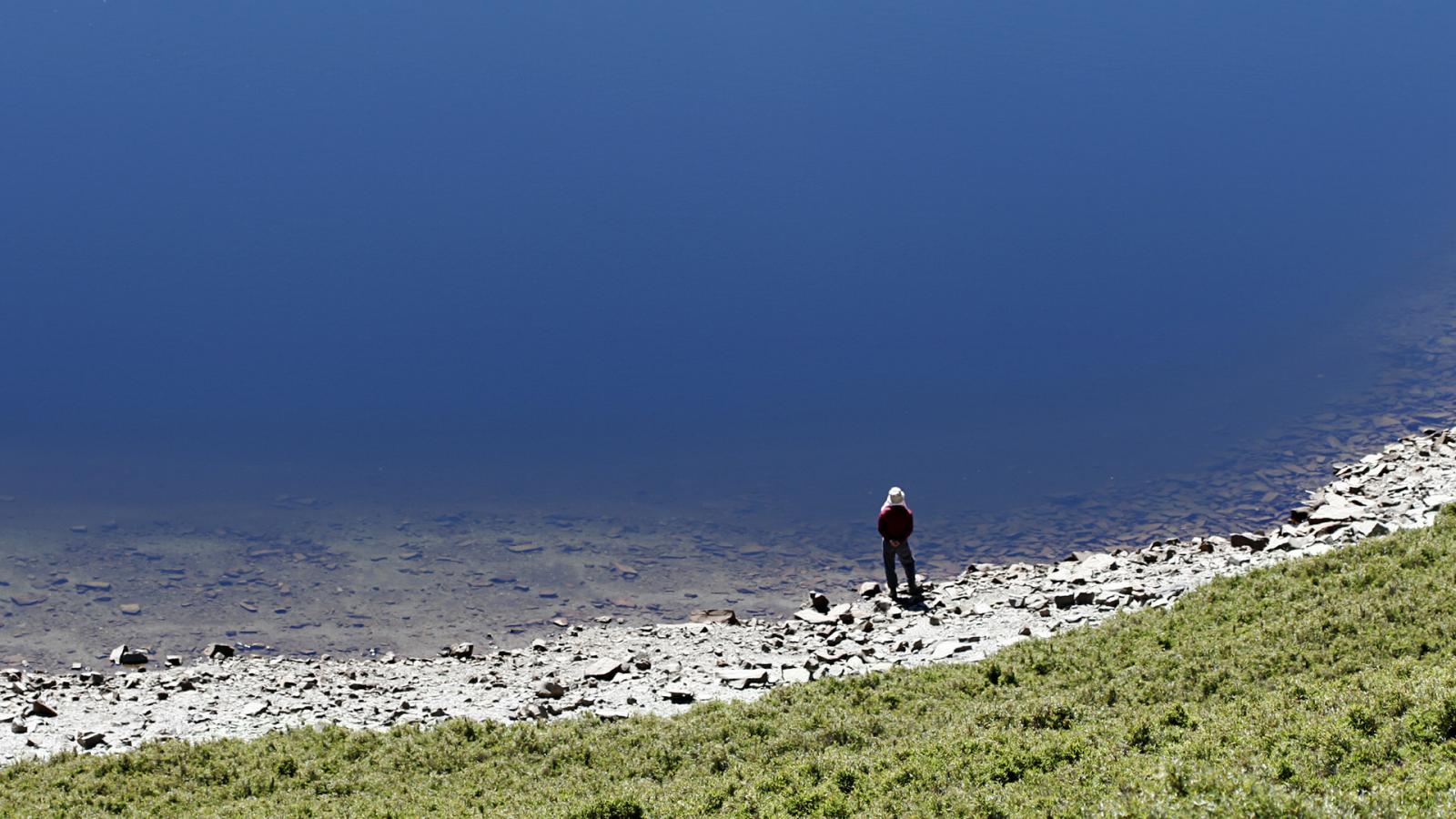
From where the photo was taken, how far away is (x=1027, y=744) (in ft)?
42.8

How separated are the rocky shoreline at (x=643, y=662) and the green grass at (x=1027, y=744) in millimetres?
1440

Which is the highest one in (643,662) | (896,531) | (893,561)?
(896,531)

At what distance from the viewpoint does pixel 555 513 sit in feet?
A: 108

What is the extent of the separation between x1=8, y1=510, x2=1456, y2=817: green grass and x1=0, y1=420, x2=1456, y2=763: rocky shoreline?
144 cm

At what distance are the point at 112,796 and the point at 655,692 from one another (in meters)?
7.63

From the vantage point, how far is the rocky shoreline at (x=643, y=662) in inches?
747

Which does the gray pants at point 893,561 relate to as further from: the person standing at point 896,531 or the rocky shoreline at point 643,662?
the rocky shoreline at point 643,662

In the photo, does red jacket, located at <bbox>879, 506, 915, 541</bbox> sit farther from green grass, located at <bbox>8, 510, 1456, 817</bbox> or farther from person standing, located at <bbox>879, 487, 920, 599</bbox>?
green grass, located at <bbox>8, 510, 1456, 817</bbox>

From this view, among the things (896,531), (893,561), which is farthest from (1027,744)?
(893,561)

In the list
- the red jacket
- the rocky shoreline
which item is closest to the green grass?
the rocky shoreline

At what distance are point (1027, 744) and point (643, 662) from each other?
927 centimetres

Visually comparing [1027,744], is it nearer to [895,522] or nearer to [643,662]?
[643,662]

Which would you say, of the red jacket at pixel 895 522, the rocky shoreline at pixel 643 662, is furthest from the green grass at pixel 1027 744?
the red jacket at pixel 895 522

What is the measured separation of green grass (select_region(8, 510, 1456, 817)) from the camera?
11.0 m
